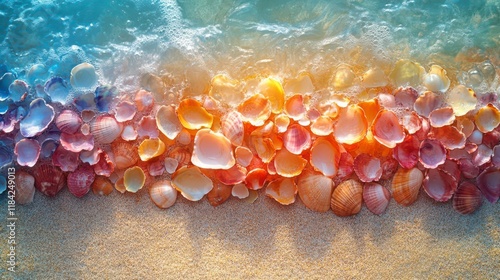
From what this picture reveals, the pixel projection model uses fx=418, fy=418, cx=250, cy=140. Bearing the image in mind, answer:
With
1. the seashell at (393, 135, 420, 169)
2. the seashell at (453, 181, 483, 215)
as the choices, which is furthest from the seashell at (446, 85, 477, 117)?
the seashell at (453, 181, 483, 215)

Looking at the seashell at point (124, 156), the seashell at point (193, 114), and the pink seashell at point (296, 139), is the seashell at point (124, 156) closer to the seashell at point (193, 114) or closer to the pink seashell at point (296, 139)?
the seashell at point (193, 114)

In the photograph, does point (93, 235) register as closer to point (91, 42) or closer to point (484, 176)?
point (91, 42)

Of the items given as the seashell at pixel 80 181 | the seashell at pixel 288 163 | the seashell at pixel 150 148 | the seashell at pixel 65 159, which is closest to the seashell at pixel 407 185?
the seashell at pixel 288 163

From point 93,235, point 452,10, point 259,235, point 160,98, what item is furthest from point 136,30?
point 452,10

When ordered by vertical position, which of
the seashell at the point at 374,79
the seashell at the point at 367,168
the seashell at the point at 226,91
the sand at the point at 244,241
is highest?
the seashell at the point at 374,79

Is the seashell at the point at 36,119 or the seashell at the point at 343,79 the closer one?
the seashell at the point at 36,119

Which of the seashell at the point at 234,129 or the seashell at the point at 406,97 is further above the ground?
the seashell at the point at 406,97
